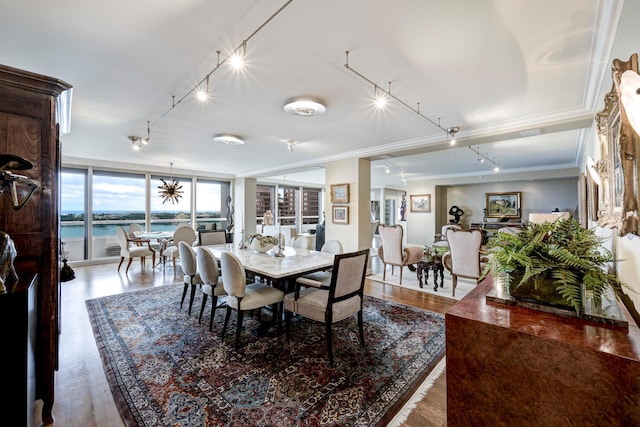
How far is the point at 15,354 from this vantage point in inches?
47.7

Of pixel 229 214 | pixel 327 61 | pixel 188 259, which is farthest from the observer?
pixel 229 214

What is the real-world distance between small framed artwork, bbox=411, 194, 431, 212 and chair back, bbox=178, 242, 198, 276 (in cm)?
→ 845

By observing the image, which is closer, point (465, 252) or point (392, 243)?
point (465, 252)

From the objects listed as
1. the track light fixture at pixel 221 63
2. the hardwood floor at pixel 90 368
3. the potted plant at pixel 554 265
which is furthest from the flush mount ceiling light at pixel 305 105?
the hardwood floor at pixel 90 368

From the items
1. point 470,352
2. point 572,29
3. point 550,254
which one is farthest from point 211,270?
point 572,29

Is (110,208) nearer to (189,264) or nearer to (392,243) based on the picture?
(189,264)

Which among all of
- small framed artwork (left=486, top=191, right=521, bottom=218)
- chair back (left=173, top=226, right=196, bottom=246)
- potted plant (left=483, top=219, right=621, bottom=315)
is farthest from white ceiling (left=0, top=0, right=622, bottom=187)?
small framed artwork (left=486, top=191, right=521, bottom=218)

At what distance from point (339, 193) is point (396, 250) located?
1585mm

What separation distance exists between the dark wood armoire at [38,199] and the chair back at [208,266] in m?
1.25

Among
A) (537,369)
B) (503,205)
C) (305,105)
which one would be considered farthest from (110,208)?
(503,205)

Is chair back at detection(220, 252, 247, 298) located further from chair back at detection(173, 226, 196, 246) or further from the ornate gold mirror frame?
chair back at detection(173, 226, 196, 246)

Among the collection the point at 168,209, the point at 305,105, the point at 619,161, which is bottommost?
the point at 168,209

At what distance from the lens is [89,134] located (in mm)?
4328

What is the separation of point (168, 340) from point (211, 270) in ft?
2.56
